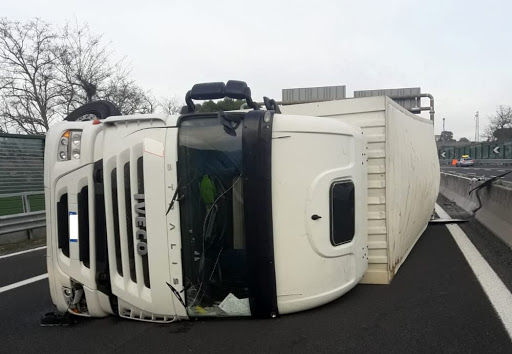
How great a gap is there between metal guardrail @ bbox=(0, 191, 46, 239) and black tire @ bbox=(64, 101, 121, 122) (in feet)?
18.7

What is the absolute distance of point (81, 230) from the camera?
3529 millimetres

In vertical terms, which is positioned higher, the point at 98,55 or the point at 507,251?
the point at 98,55

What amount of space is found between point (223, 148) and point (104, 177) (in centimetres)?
102

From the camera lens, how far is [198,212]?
335 centimetres

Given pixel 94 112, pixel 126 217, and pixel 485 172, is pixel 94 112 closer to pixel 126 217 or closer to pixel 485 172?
pixel 126 217

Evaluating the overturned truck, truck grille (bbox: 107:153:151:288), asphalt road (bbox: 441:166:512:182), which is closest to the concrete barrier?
the overturned truck

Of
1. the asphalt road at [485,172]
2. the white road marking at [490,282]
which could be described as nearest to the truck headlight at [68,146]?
the white road marking at [490,282]

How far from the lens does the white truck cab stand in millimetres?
3301

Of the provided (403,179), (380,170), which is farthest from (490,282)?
(380,170)

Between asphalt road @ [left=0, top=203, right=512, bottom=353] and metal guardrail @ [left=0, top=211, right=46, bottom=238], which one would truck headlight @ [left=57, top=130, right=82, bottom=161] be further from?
metal guardrail @ [left=0, top=211, right=46, bottom=238]

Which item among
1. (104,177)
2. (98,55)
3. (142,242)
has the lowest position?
(142,242)

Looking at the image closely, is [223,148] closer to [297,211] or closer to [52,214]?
[297,211]

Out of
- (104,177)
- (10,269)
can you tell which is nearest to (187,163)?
(104,177)

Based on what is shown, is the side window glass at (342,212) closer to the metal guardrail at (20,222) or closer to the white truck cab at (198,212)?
the white truck cab at (198,212)
